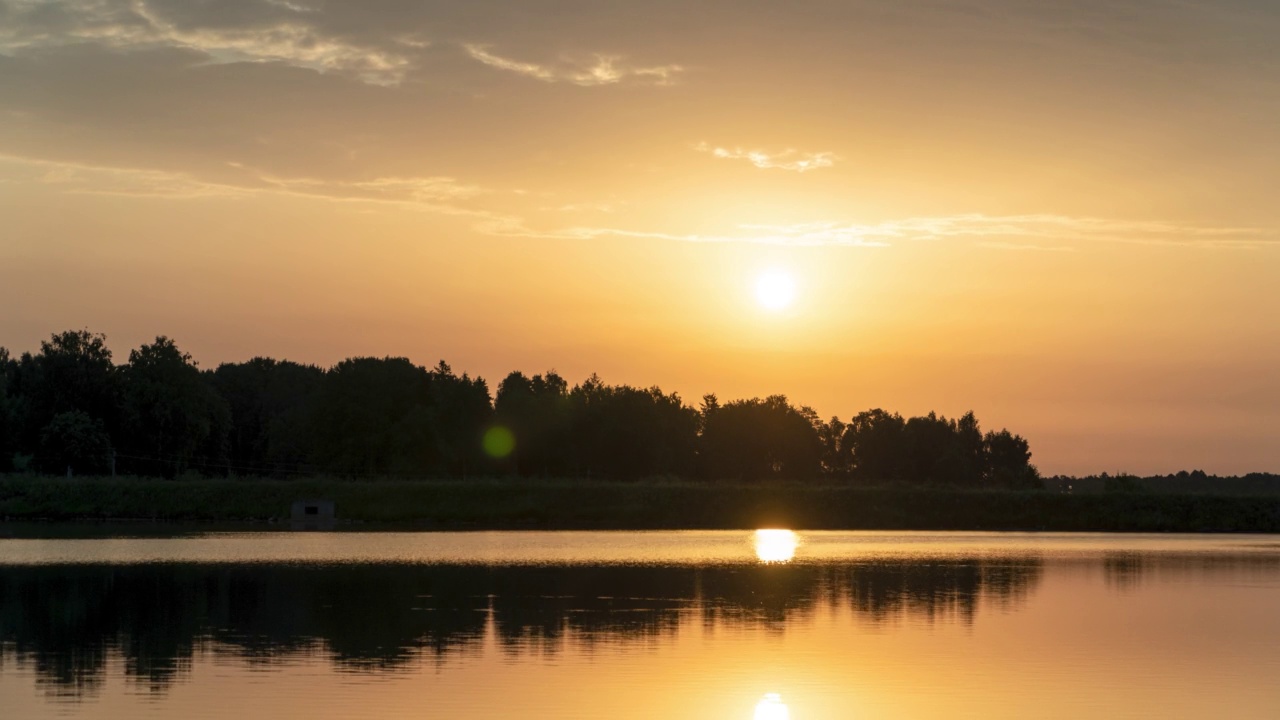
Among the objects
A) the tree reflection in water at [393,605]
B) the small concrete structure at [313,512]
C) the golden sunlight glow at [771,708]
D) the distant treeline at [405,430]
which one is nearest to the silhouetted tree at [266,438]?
the distant treeline at [405,430]

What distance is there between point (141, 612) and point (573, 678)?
16.3m

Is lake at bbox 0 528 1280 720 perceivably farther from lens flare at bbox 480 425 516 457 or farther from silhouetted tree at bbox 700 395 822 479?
silhouetted tree at bbox 700 395 822 479

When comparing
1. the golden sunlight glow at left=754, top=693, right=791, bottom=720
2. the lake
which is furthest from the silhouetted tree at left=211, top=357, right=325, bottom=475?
the golden sunlight glow at left=754, top=693, right=791, bottom=720

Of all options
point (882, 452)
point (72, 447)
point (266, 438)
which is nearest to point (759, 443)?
point (882, 452)

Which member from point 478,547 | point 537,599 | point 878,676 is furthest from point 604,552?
point 878,676

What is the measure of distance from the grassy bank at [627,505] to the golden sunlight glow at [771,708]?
77.0m

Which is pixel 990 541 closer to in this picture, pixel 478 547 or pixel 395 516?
pixel 478 547

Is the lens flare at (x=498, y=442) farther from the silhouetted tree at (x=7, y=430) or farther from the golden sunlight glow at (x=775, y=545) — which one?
the golden sunlight glow at (x=775, y=545)

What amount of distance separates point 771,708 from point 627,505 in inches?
3354

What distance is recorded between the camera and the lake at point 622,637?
2498 cm

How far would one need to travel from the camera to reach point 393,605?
4009cm

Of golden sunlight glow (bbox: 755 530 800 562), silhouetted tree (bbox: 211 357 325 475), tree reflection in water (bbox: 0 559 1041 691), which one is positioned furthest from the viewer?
silhouetted tree (bbox: 211 357 325 475)

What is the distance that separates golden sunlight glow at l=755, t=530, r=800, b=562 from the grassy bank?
7.40m

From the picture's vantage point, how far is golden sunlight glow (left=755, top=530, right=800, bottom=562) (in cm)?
6638
